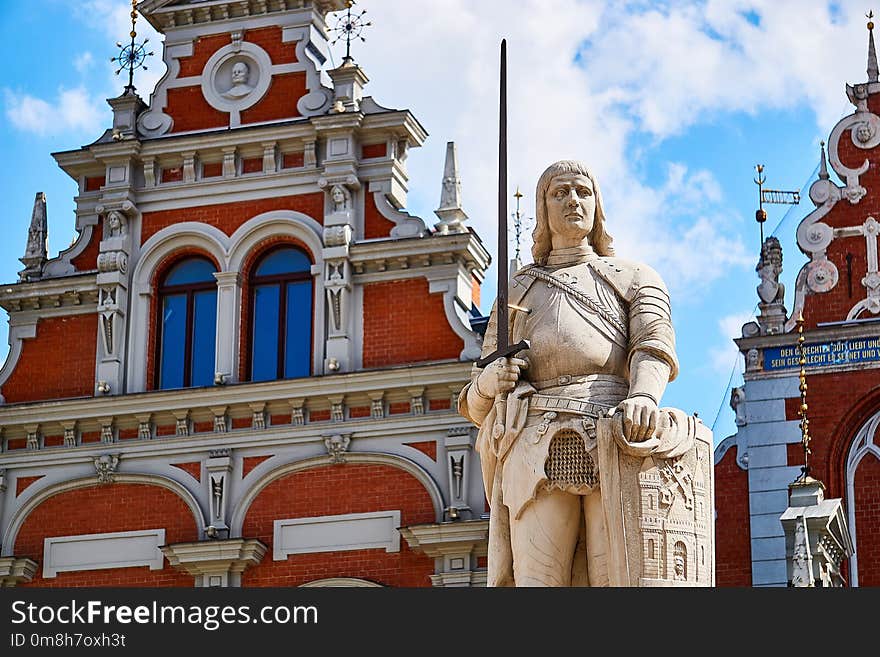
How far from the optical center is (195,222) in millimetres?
20859

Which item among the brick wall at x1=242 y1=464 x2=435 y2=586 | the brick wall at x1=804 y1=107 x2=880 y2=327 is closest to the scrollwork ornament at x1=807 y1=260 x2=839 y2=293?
the brick wall at x1=804 y1=107 x2=880 y2=327

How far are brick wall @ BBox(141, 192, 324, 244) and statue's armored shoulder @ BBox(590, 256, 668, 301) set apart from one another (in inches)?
494

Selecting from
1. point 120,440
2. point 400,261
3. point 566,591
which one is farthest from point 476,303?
point 566,591

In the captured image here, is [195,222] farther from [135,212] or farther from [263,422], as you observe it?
[263,422]

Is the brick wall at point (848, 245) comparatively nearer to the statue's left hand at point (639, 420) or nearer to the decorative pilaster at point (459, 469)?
the decorative pilaster at point (459, 469)

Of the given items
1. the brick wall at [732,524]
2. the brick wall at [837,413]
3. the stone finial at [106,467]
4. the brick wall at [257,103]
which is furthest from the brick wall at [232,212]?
the brick wall at [837,413]

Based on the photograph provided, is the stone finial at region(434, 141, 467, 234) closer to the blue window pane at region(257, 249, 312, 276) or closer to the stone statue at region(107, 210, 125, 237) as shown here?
the blue window pane at region(257, 249, 312, 276)

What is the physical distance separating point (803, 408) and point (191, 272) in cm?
649

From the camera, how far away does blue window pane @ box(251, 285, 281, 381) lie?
20.2 meters

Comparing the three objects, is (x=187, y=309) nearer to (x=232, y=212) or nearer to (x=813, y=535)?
(x=232, y=212)

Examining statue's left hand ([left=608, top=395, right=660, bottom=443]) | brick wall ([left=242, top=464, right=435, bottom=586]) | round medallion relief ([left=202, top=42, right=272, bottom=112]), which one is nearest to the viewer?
statue's left hand ([left=608, top=395, right=660, bottom=443])

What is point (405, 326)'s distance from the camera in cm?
1988

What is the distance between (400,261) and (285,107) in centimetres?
227

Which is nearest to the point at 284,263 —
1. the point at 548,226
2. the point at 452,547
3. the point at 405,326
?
the point at 405,326
